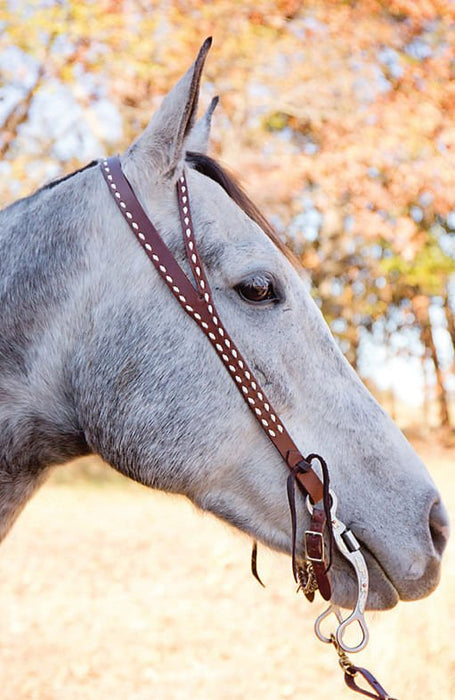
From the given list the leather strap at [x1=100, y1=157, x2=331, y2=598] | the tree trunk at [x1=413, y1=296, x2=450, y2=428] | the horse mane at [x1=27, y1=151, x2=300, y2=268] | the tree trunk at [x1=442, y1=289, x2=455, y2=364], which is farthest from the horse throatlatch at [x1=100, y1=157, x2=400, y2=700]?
the tree trunk at [x1=413, y1=296, x2=450, y2=428]

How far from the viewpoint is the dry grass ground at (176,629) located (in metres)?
4.43

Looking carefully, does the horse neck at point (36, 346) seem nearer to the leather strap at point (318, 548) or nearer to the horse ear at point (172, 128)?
the horse ear at point (172, 128)

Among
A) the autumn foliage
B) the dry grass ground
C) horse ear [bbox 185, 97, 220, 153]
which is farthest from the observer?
the autumn foliage

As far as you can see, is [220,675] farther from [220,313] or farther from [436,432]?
[436,432]

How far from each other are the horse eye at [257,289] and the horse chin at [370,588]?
76 centimetres

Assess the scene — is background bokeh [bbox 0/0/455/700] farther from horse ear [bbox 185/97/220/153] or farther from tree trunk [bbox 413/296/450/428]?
tree trunk [bbox 413/296/450/428]

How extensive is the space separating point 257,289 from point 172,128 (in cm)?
53

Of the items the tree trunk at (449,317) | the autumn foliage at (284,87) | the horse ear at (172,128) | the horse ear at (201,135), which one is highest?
the horse ear at (172,128)

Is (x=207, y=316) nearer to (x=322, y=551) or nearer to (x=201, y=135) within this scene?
(x=322, y=551)

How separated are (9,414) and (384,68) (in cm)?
870

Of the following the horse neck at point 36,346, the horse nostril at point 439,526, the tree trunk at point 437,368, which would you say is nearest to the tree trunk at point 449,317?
the tree trunk at point 437,368

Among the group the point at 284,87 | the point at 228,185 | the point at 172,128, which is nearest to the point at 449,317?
the point at 284,87

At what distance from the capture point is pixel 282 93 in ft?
29.5

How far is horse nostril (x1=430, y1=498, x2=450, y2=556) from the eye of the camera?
6.11ft
